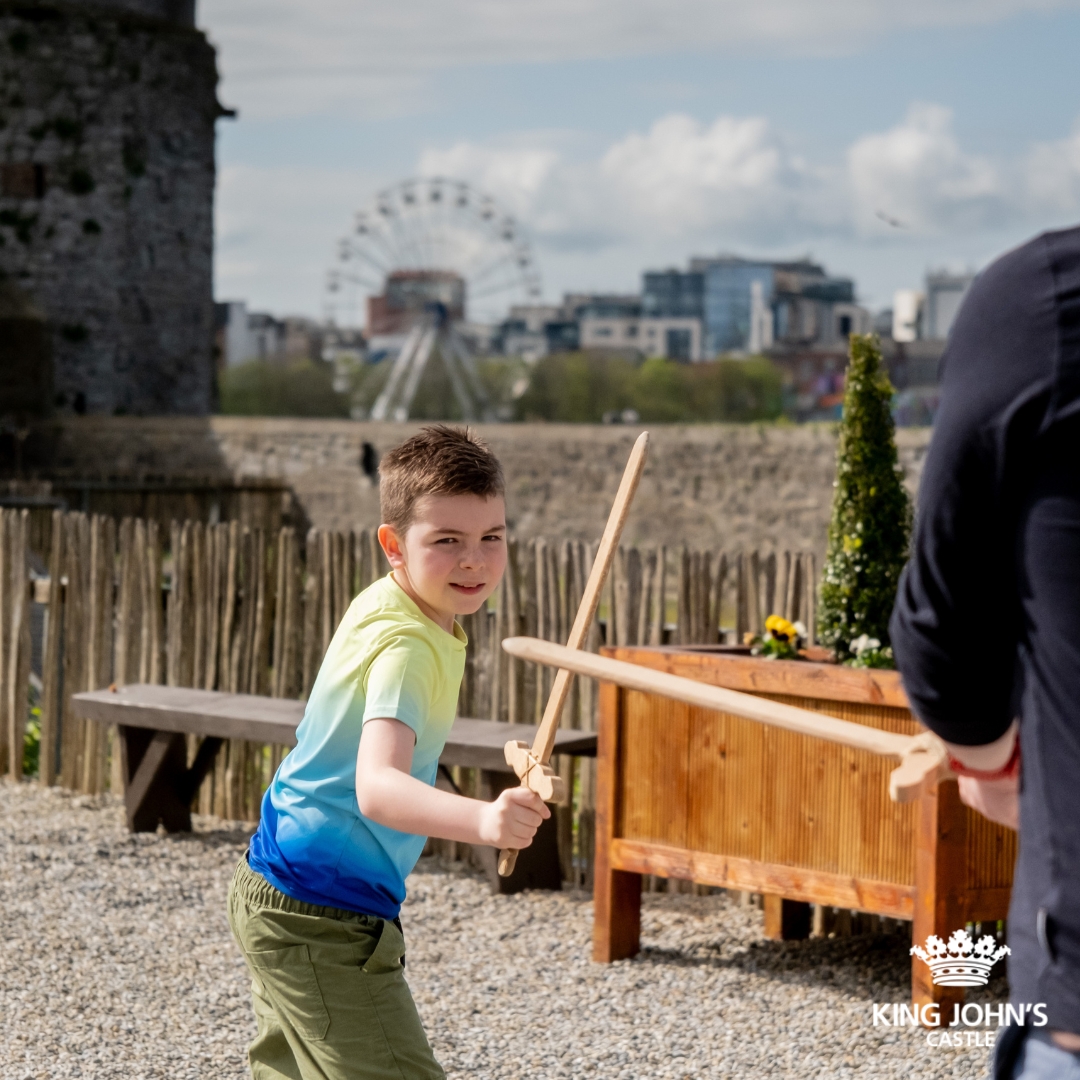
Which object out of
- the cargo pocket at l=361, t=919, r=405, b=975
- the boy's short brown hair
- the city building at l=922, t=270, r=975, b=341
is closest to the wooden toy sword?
the boy's short brown hair

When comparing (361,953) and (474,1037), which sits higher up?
(361,953)

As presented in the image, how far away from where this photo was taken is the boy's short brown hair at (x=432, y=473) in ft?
7.70

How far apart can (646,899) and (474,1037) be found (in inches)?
61.8

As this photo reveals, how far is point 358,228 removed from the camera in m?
46.8

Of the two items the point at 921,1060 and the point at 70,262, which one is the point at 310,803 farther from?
the point at 70,262

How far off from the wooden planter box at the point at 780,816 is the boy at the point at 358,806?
1.89 metres

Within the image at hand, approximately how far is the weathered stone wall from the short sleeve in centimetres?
1734

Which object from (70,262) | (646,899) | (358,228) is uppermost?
(358,228)

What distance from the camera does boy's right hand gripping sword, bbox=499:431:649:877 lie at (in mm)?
1844

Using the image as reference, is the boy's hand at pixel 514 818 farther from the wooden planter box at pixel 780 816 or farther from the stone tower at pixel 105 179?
the stone tower at pixel 105 179

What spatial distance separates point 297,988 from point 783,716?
1251 mm

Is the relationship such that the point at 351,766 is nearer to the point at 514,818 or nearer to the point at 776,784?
the point at 514,818

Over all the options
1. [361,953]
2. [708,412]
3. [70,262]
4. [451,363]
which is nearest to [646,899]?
[361,953]

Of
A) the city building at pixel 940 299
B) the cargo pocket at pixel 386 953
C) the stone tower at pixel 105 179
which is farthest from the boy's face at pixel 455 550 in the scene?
the city building at pixel 940 299
